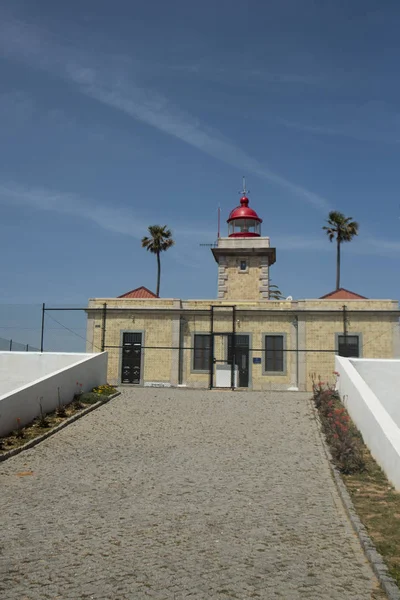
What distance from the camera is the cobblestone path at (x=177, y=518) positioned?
16.1ft

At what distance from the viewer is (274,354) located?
82.1ft

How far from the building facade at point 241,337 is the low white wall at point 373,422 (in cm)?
947

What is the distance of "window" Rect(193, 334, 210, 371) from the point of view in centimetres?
2514

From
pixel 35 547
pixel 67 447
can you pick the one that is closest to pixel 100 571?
pixel 35 547

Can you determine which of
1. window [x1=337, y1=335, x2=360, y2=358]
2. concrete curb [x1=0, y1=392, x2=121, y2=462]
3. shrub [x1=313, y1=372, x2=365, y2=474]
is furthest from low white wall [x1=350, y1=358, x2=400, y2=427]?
window [x1=337, y1=335, x2=360, y2=358]

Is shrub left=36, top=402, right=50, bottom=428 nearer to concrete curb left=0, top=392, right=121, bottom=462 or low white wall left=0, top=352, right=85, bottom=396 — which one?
concrete curb left=0, top=392, right=121, bottom=462

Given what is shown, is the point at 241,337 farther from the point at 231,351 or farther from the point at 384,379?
the point at 384,379

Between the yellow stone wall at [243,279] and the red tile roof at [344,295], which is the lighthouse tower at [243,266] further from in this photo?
the red tile roof at [344,295]

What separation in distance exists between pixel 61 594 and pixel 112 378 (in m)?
20.7

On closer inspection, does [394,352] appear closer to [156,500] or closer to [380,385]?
[380,385]

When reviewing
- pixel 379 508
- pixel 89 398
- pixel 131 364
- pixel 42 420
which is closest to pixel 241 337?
pixel 131 364

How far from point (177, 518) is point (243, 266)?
24.5 m

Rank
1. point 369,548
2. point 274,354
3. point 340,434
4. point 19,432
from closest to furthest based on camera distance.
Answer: point 369,548
point 340,434
point 19,432
point 274,354

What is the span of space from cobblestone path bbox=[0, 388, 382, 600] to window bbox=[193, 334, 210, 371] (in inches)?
487
